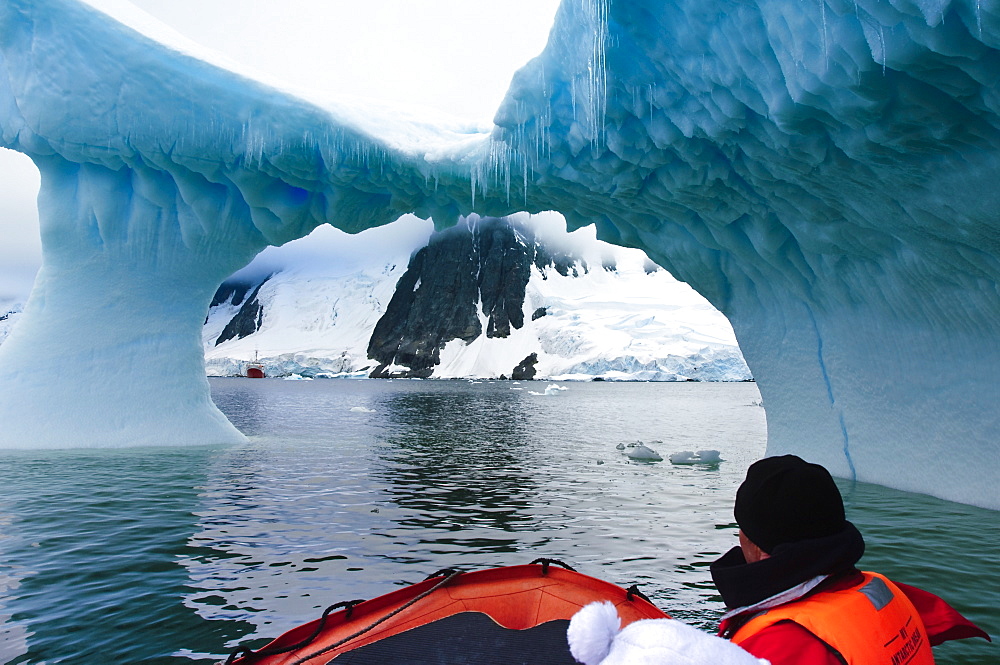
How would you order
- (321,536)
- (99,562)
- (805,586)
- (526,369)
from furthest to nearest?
(526,369) < (321,536) < (99,562) < (805,586)

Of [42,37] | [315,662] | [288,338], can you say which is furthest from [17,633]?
[288,338]

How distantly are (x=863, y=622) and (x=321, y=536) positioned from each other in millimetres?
6141

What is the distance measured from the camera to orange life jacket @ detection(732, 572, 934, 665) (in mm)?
1508

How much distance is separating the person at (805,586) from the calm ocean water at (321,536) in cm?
295

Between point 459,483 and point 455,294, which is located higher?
point 455,294

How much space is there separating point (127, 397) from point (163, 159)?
15.1 feet

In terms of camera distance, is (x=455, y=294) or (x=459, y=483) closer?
(x=459, y=483)

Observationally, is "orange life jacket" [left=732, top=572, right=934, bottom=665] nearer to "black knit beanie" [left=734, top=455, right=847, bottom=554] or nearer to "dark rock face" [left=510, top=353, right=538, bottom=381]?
"black knit beanie" [left=734, top=455, right=847, bottom=554]

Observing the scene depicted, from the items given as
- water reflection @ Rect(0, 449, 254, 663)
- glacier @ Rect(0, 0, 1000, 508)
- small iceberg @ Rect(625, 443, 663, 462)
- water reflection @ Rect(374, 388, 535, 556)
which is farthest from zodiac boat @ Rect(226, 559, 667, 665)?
small iceberg @ Rect(625, 443, 663, 462)

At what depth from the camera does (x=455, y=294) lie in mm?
114188

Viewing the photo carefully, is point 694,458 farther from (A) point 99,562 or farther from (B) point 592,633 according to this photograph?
(B) point 592,633

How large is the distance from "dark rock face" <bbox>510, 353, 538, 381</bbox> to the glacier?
251 ft

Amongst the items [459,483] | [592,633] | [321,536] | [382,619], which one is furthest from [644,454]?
[592,633]

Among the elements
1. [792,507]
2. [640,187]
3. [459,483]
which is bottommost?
[459,483]
